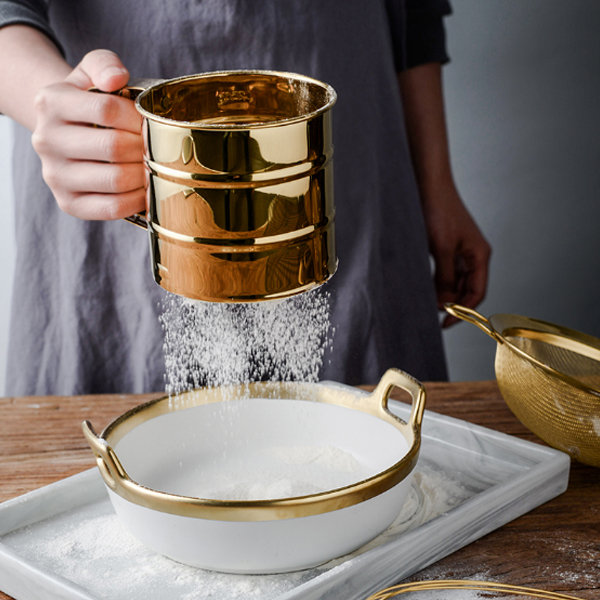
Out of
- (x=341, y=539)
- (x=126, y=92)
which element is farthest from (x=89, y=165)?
(x=341, y=539)

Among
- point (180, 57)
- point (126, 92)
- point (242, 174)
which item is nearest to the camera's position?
point (242, 174)

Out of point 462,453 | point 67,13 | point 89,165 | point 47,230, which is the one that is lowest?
point 462,453

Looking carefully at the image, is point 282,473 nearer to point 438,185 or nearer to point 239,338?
point 239,338

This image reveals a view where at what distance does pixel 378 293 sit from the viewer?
3.62 feet

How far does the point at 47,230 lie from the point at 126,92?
1.77 feet

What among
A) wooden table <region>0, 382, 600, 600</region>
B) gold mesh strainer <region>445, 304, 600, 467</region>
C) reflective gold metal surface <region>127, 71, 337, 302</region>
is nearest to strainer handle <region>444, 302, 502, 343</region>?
gold mesh strainer <region>445, 304, 600, 467</region>

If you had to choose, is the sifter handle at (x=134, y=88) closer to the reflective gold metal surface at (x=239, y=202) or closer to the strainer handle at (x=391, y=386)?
the reflective gold metal surface at (x=239, y=202)

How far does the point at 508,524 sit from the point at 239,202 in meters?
0.34

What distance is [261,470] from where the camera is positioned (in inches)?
28.5

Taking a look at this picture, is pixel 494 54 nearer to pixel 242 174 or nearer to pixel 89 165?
pixel 89 165

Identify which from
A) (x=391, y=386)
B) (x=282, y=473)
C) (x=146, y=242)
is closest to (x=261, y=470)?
(x=282, y=473)

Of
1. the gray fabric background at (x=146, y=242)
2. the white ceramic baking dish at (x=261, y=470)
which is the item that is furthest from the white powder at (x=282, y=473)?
the gray fabric background at (x=146, y=242)

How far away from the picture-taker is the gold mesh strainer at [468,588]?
0.57m

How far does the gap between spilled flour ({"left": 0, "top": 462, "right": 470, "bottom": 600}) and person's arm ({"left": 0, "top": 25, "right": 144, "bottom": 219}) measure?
0.80ft
